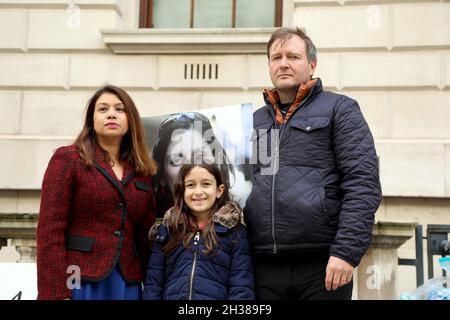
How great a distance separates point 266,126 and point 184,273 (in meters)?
0.91

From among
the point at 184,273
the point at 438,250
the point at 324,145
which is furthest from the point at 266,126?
the point at 438,250

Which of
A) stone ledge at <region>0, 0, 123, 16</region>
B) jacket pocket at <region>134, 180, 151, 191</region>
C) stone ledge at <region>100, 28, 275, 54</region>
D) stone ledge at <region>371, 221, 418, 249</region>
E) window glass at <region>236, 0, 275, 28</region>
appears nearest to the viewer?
jacket pocket at <region>134, 180, 151, 191</region>

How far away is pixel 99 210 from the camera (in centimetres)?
301

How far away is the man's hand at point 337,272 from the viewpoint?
106 inches

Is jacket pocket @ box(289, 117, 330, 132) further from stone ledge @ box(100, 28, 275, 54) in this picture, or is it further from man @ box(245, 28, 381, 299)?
stone ledge @ box(100, 28, 275, 54)

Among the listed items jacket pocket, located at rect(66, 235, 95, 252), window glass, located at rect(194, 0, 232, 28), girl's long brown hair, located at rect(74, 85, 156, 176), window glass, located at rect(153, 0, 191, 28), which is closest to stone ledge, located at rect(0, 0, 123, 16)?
window glass, located at rect(153, 0, 191, 28)

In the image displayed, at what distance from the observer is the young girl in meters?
2.94

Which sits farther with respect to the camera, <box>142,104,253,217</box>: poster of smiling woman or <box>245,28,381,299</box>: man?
<box>142,104,253,217</box>: poster of smiling woman

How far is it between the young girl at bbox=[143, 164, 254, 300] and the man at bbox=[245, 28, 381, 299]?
10 cm

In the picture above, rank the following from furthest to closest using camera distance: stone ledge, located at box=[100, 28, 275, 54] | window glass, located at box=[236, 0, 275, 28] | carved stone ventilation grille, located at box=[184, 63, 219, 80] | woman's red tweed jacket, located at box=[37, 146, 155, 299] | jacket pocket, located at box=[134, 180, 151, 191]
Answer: window glass, located at box=[236, 0, 275, 28]
carved stone ventilation grille, located at box=[184, 63, 219, 80]
stone ledge, located at box=[100, 28, 275, 54]
jacket pocket, located at box=[134, 180, 151, 191]
woman's red tweed jacket, located at box=[37, 146, 155, 299]

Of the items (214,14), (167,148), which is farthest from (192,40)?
(167,148)

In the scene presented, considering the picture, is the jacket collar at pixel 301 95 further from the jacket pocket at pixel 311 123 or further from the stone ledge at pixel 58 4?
the stone ledge at pixel 58 4

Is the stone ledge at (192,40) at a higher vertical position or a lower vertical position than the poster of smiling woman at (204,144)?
higher

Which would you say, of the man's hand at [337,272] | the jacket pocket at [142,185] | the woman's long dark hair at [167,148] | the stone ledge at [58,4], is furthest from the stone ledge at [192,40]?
the man's hand at [337,272]
